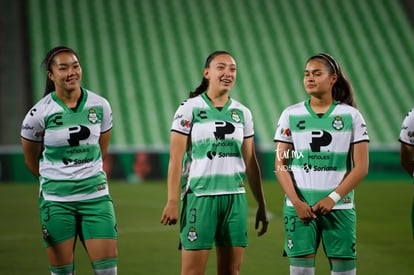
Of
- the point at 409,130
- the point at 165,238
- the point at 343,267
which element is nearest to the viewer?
the point at 343,267

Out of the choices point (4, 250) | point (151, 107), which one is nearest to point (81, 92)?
point (4, 250)

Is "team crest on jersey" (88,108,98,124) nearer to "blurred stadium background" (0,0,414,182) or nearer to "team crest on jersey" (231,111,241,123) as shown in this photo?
"team crest on jersey" (231,111,241,123)

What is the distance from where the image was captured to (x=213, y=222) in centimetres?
567

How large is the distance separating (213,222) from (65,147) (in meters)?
1.18

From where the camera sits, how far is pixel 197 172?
574 centimetres

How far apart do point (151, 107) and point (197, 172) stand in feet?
64.9

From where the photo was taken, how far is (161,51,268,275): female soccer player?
5.66 meters

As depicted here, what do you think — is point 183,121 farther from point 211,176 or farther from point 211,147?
point 211,176

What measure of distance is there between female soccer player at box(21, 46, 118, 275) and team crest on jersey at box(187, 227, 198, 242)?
554 mm

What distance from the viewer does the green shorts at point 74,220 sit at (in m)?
5.69

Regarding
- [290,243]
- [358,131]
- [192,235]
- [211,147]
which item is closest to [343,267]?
[290,243]

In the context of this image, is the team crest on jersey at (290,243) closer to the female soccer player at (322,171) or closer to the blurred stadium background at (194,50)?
the female soccer player at (322,171)

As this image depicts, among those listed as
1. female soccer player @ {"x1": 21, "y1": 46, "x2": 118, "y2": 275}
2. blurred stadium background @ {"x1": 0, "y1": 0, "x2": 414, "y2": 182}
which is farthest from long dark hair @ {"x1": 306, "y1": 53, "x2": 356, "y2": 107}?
blurred stadium background @ {"x1": 0, "y1": 0, "x2": 414, "y2": 182}

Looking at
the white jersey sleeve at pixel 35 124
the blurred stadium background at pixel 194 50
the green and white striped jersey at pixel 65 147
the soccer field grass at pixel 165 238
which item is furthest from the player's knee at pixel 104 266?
the blurred stadium background at pixel 194 50
